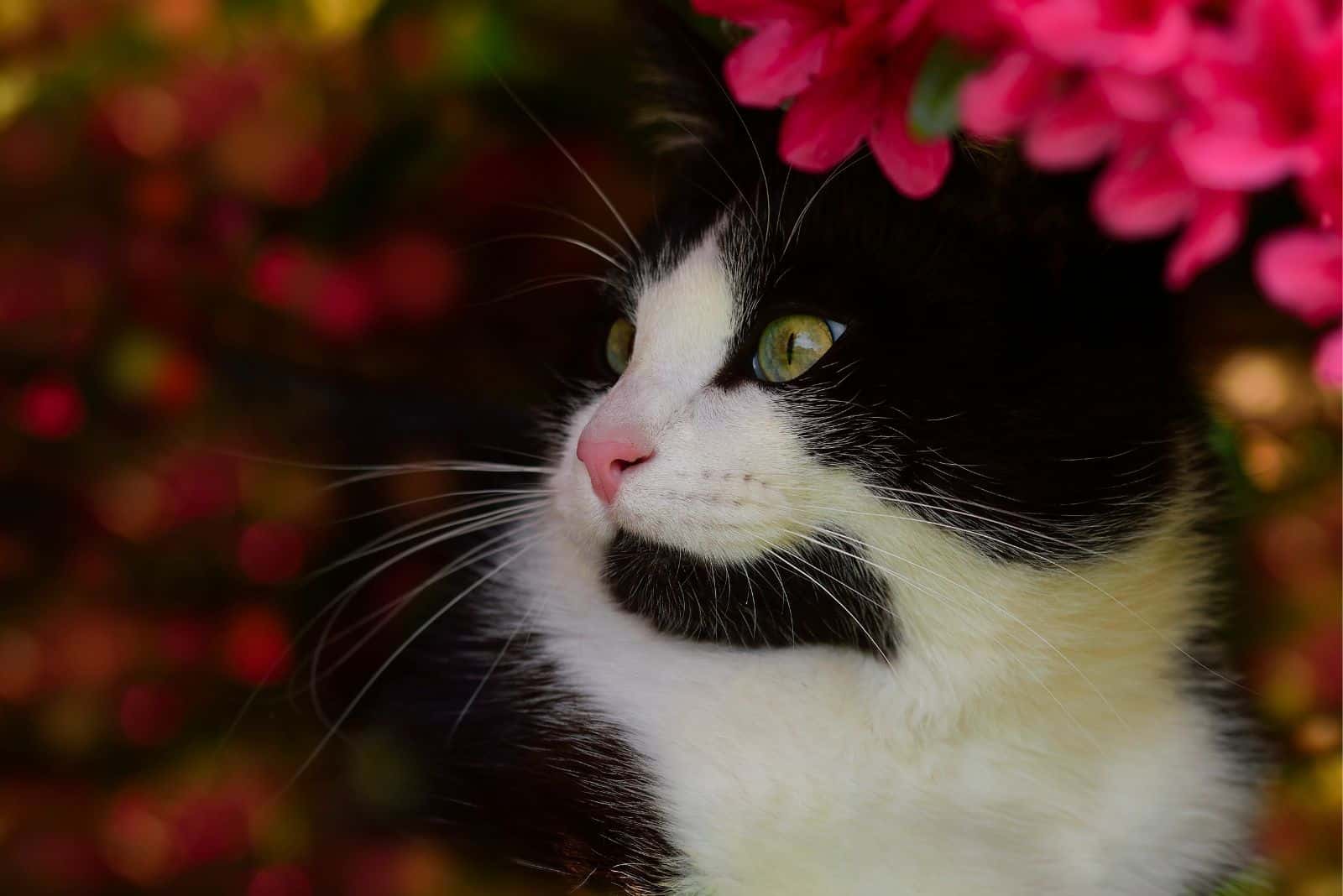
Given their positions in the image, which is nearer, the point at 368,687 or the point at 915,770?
the point at 915,770

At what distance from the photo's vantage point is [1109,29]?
329mm

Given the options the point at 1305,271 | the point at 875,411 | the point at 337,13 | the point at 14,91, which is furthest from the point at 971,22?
the point at 14,91

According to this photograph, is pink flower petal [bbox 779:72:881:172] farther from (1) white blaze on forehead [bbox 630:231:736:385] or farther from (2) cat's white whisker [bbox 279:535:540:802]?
(2) cat's white whisker [bbox 279:535:540:802]

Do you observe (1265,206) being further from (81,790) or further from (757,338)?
(81,790)

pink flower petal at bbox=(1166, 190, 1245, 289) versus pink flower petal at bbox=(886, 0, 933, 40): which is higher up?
pink flower petal at bbox=(886, 0, 933, 40)

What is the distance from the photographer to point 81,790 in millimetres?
917

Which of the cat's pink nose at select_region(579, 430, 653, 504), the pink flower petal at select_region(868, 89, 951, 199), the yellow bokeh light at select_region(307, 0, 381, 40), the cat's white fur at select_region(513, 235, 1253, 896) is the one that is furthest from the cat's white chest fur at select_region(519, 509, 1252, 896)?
the yellow bokeh light at select_region(307, 0, 381, 40)

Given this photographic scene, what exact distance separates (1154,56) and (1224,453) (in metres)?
0.53

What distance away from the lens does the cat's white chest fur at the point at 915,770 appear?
0.63m

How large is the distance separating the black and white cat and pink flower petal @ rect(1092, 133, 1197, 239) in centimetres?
23

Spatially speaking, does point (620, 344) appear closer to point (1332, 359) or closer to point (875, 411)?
point (875, 411)

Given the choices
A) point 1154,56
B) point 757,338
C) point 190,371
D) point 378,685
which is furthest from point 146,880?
point 1154,56

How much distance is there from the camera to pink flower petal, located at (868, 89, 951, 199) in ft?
1.42

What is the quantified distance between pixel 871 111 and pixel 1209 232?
14 centimetres
